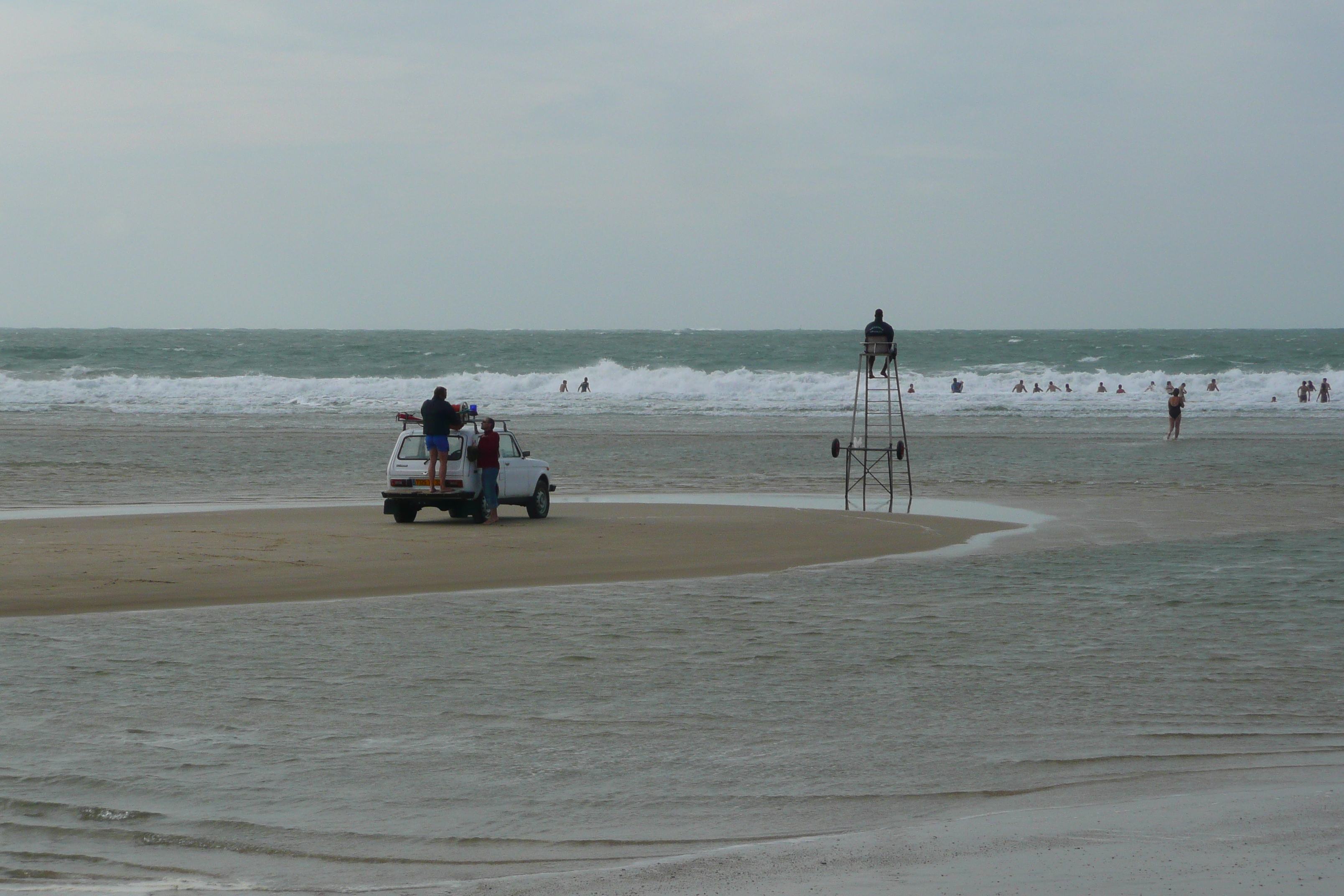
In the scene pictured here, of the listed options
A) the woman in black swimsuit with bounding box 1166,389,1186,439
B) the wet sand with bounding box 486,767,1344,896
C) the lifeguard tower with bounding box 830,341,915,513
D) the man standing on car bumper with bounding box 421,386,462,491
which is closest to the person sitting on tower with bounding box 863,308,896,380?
the lifeguard tower with bounding box 830,341,915,513

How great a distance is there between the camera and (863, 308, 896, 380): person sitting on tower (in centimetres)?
1936

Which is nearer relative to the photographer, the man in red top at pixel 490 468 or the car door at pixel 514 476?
the man in red top at pixel 490 468

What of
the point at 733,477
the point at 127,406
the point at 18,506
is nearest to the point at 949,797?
the point at 18,506

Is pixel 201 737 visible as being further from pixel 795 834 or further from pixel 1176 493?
pixel 1176 493

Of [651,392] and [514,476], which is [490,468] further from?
[651,392]

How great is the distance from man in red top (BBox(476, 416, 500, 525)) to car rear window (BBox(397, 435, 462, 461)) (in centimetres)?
29

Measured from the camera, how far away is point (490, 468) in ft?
61.3

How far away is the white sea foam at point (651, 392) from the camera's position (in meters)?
55.8

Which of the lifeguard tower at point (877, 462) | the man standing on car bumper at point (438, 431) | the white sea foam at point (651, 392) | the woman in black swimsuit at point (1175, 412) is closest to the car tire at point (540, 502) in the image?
the man standing on car bumper at point (438, 431)

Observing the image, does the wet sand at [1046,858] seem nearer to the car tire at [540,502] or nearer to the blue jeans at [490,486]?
the blue jeans at [490,486]

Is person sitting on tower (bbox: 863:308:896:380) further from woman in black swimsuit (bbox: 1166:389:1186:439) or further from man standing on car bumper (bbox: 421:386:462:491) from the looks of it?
woman in black swimsuit (bbox: 1166:389:1186:439)

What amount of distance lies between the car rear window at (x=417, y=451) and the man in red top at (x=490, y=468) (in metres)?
0.29

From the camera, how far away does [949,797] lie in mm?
6250

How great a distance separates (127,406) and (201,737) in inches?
2042
